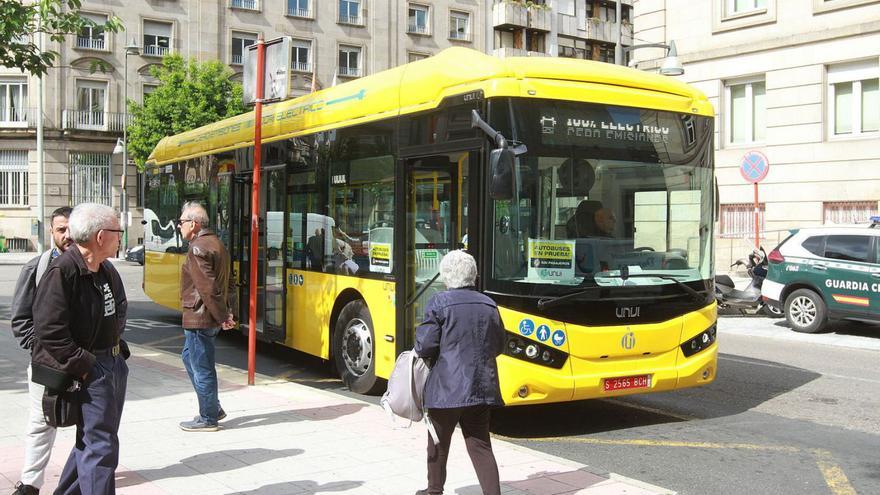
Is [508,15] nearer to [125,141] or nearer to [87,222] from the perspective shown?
[125,141]

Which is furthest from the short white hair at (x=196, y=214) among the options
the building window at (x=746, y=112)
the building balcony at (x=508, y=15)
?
the building balcony at (x=508, y=15)

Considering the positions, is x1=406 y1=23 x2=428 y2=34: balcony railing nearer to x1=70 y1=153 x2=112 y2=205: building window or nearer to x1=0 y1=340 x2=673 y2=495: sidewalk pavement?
x1=70 y1=153 x2=112 y2=205: building window

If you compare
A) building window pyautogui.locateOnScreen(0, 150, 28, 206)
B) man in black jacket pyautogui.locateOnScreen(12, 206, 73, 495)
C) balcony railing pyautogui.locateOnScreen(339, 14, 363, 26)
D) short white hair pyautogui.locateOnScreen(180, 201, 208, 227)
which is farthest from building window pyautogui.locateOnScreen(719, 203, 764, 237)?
building window pyautogui.locateOnScreen(0, 150, 28, 206)

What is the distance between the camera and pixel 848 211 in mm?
21719

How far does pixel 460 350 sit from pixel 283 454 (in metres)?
2.18

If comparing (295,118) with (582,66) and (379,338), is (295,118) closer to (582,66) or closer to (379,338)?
(379,338)

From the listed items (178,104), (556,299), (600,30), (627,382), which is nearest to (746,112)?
(627,382)

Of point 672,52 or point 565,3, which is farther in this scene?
point 565,3

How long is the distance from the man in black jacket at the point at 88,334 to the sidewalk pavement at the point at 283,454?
111 cm

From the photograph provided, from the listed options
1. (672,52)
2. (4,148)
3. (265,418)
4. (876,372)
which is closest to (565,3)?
(4,148)

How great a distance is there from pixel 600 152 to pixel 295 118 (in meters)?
4.31

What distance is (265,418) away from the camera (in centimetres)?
750

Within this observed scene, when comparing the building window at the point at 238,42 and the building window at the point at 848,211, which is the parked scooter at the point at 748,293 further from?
the building window at the point at 238,42

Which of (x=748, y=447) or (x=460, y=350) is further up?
(x=460, y=350)
